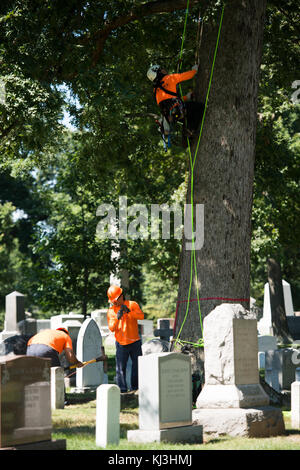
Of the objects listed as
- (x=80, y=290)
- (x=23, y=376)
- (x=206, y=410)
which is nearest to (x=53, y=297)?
(x=80, y=290)

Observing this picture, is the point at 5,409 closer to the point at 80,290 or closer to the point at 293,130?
the point at 80,290

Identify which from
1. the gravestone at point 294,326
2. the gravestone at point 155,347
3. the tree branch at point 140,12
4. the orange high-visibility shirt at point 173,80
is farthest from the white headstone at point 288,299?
the orange high-visibility shirt at point 173,80

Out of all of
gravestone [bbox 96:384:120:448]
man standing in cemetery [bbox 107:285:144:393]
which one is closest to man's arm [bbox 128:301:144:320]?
man standing in cemetery [bbox 107:285:144:393]

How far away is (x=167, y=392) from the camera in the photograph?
7477 millimetres

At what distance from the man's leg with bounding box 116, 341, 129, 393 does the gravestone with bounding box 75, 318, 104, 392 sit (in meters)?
1.47

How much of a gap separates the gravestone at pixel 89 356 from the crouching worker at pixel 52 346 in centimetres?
205

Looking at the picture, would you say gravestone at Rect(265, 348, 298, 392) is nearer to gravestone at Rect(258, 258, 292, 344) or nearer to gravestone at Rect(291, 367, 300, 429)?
gravestone at Rect(291, 367, 300, 429)

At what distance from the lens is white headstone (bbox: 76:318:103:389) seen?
1250cm

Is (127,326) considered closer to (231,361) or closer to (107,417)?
(231,361)

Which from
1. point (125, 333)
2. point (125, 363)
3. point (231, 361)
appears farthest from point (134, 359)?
point (231, 361)

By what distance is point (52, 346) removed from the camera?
10.3 meters

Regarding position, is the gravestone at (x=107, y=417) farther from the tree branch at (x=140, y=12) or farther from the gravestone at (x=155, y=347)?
the tree branch at (x=140, y=12)

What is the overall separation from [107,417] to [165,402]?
719 mm

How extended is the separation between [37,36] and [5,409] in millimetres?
6864
